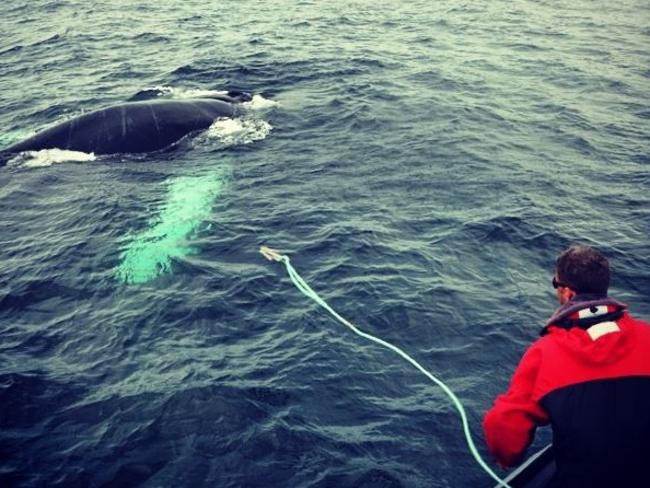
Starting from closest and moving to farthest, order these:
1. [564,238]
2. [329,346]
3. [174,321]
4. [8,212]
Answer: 1. [329,346]
2. [174,321]
3. [564,238]
4. [8,212]

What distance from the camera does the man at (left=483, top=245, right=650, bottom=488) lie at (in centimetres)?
425

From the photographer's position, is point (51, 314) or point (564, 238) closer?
point (51, 314)

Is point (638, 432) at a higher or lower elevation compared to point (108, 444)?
higher

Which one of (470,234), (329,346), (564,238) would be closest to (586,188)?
(564,238)

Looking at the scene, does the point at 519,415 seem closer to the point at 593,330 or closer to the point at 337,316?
the point at 593,330

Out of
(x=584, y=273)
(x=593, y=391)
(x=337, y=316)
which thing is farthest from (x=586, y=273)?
(x=337, y=316)

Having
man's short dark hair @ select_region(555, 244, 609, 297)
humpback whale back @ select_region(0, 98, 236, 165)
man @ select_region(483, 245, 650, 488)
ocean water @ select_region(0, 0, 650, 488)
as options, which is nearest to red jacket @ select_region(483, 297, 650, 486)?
man @ select_region(483, 245, 650, 488)

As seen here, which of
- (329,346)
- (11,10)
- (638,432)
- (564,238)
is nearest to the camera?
(638,432)

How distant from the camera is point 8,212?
12.0 metres

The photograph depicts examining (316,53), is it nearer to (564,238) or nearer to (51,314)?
(564,238)

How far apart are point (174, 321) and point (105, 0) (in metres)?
31.8

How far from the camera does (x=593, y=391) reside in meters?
4.25

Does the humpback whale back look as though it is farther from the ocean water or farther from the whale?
the ocean water

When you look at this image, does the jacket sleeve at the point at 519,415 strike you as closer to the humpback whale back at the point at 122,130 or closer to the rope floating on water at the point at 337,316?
the rope floating on water at the point at 337,316
